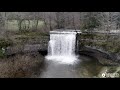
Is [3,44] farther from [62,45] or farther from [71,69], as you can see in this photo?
[71,69]

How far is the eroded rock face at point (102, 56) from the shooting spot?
39.7 ft

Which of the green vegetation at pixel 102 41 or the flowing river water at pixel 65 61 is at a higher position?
the green vegetation at pixel 102 41

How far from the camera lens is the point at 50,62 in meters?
12.2

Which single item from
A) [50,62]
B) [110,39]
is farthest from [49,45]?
[110,39]

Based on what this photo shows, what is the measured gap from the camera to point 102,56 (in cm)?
1302

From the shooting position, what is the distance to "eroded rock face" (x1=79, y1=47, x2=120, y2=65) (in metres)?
12.1

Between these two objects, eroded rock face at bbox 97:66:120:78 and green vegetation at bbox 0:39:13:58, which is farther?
green vegetation at bbox 0:39:13:58

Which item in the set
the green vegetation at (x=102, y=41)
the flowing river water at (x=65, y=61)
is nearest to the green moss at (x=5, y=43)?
the flowing river water at (x=65, y=61)

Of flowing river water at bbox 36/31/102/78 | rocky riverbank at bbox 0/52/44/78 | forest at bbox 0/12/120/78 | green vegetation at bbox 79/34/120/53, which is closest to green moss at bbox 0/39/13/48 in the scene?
forest at bbox 0/12/120/78

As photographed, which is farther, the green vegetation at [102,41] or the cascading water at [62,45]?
the cascading water at [62,45]

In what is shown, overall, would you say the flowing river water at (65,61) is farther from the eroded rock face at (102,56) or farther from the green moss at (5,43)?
the green moss at (5,43)

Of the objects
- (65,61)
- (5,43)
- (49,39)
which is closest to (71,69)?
(65,61)

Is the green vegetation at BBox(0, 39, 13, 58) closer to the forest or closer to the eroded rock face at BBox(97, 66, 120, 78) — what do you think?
the forest

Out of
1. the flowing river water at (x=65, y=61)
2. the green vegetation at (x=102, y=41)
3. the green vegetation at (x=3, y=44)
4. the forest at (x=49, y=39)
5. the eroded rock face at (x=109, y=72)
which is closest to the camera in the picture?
the eroded rock face at (x=109, y=72)
